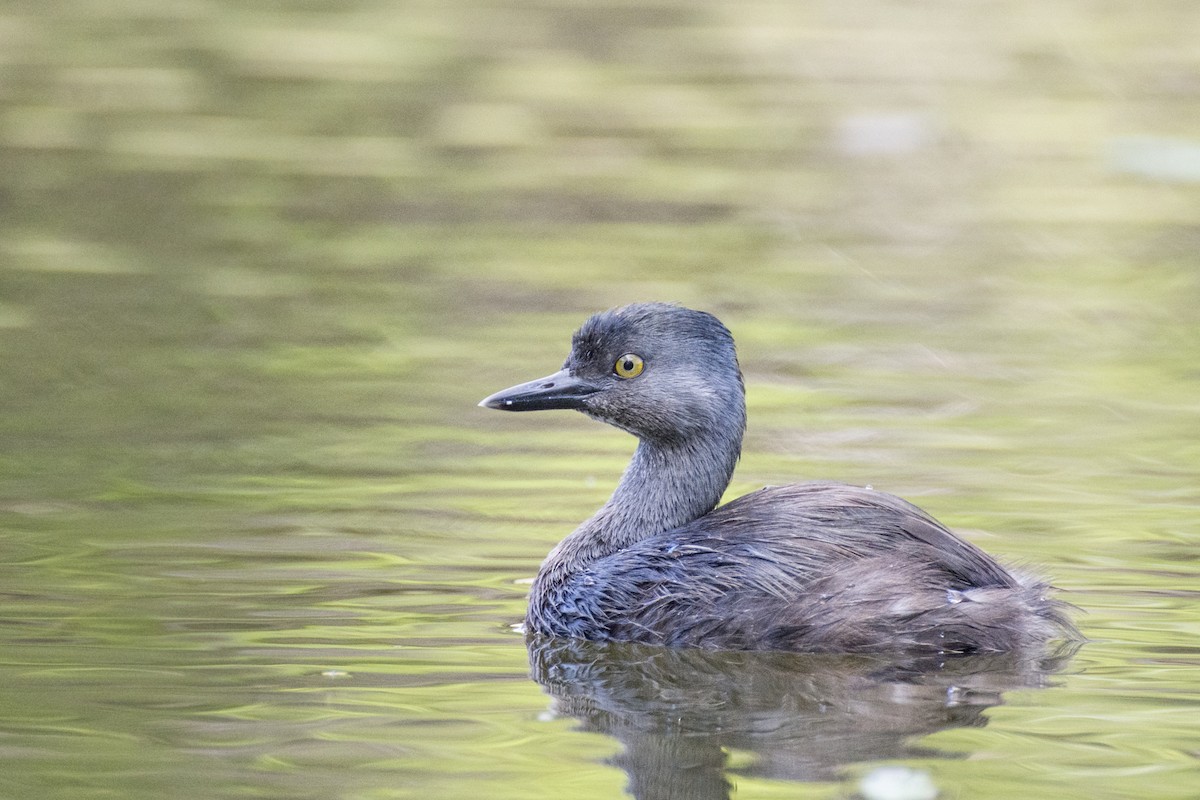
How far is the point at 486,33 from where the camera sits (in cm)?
2272

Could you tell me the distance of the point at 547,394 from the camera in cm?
811

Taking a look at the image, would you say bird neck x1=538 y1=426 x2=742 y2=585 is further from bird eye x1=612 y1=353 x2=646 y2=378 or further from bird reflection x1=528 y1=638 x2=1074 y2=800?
bird reflection x1=528 y1=638 x2=1074 y2=800

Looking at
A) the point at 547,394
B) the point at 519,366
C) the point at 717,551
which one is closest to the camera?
the point at 717,551

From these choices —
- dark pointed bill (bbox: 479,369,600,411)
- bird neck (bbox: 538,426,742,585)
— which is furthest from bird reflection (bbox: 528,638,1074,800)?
dark pointed bill (bbox: 479,369,600,411)

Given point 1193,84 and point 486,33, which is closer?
point 1193,84

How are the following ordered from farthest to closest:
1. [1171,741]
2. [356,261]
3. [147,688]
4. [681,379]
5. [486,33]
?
1. [486,33]
2. [356,261]
3. [681,379]
4. [147,688]
5. [1171,741]

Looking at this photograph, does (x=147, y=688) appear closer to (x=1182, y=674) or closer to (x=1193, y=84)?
(x=1182, y=674)

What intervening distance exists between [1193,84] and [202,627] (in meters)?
15.3

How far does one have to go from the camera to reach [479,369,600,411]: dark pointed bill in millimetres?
8062

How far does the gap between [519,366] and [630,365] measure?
331 centimetres

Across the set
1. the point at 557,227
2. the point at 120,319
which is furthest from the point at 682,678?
the point at 557,227

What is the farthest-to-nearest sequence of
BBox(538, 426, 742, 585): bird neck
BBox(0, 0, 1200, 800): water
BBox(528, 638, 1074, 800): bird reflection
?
BBox(538, 426, 742, 585): bird neck → BBox(0, 0, 1200, 800): water → BBox(528, 638, 1074, 800): bird reflection

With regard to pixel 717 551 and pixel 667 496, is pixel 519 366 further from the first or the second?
pixel 717 551

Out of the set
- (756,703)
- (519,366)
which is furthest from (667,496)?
(519,366)
